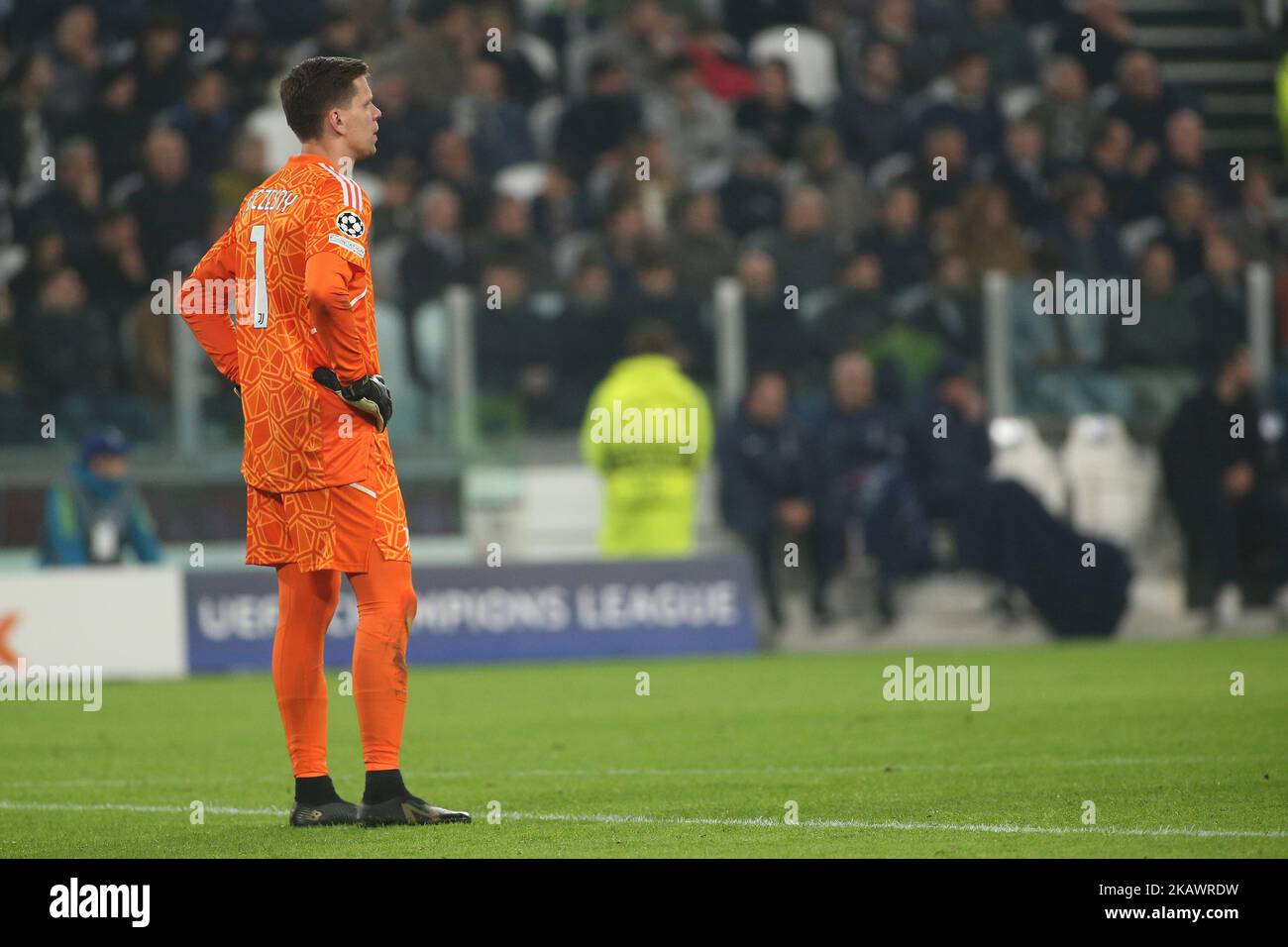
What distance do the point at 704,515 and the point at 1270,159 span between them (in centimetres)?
881

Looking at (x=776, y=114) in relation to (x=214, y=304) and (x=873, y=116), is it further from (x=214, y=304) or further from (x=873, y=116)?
(x=214, y=304)

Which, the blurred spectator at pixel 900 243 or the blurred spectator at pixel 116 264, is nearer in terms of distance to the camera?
the blurred spectator at pixel 116 264

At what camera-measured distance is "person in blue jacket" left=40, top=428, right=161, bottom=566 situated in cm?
1511

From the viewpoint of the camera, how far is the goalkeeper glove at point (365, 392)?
22.5 feet

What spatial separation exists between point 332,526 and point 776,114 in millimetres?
13518

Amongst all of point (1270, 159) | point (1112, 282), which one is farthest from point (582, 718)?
point (1270, 159)

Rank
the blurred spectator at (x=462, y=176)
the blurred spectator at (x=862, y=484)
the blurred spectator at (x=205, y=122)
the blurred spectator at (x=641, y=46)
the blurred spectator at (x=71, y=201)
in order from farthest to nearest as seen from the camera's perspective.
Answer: the blurred spectator at (x=641, y=46) < the blurred spectator at (x=205, y=122) < the blurred spectator at (x=462, y=176) < the blurred spectator at (x=71, y=201) < the blurred spectator at (x=862, y=484)

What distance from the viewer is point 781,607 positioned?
16734mm

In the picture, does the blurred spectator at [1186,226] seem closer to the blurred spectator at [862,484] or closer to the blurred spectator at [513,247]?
the blurred spectator at [862,484]

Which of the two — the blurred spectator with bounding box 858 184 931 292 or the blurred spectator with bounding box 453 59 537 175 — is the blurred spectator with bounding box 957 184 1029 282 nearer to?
the blurred spectator with bounding box 858 184 931 292

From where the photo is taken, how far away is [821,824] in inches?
271

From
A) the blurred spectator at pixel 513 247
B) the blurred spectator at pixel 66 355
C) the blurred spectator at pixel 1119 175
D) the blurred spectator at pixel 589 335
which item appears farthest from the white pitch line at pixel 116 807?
the blurred spectator at pixel 1119 175

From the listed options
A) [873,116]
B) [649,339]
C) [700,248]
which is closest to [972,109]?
[873,116]

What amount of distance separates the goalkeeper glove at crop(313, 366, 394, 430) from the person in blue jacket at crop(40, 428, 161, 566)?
861 centimetres
